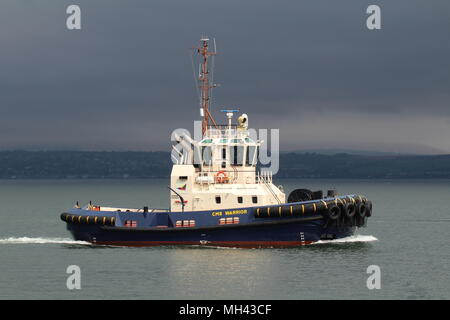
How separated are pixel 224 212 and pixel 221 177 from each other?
2.20 metres

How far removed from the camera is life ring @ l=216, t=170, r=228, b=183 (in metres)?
37.3

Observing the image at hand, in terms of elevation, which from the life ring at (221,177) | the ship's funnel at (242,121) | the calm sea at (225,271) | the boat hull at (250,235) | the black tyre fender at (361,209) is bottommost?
the calm sea at (225,271)

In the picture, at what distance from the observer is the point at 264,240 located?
36094mm

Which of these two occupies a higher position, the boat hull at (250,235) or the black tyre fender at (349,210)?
the black tyre fender at (349,210)

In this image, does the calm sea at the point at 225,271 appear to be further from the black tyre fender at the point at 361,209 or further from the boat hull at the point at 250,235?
the black tyre fender at the point at 361,209

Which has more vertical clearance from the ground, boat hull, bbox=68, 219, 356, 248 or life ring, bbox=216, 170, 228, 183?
life ring, bbox=216, 170, 228, 183

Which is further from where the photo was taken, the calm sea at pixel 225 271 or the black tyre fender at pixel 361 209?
the black tyre fender at pixel 361 209

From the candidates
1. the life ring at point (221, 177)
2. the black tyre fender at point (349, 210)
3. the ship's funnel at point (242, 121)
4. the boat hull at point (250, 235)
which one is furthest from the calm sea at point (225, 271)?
the ship's funnel at point (242, 121)

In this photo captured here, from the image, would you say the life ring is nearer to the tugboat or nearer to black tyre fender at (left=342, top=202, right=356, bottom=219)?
the tugboat

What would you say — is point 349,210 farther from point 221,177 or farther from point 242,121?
point 242,121

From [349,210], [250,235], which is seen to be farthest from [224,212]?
[349,210]

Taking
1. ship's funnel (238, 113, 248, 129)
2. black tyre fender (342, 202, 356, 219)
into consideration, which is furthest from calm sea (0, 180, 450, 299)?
ship's funnel (238, 113, 248, 129)

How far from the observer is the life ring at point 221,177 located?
122 ft

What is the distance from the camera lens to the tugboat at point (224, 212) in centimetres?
3562
